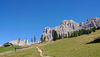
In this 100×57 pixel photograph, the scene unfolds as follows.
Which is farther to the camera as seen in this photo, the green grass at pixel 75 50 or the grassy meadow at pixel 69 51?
the grassy meadow at pixel 69 51

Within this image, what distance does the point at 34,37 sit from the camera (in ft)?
554

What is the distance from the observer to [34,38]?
168500 mm

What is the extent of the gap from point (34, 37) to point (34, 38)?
1868 mm

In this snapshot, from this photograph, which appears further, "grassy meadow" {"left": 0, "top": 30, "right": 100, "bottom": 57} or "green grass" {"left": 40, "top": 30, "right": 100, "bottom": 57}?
"grassy meadow" {"left": 0, "top": 30, "right": 100, "bottom": 57}

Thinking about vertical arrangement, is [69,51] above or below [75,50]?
below
